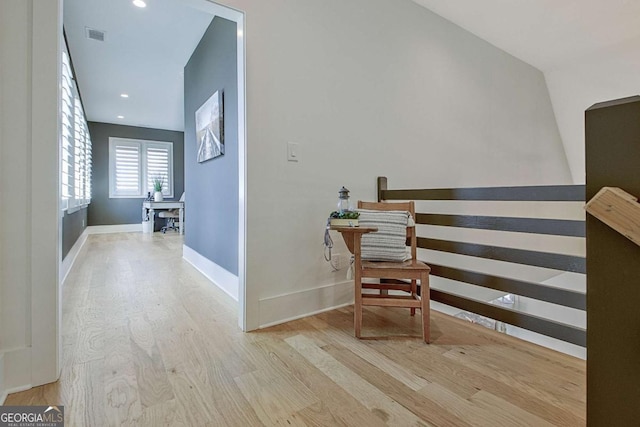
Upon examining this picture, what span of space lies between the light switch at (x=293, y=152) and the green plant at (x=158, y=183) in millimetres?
5795

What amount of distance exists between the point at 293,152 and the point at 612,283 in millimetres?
1613

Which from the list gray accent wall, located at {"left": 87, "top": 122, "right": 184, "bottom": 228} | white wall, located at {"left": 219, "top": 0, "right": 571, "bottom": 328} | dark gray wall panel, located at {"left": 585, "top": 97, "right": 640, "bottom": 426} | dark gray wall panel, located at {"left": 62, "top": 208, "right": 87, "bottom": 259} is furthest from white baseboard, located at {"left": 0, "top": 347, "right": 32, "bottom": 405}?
gray accent wall, located at {"left": 87, "top": 122, "right": 184, "bottom": 228}

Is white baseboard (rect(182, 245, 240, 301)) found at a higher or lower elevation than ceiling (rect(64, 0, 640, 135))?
lower

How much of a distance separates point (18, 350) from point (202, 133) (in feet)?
7.60

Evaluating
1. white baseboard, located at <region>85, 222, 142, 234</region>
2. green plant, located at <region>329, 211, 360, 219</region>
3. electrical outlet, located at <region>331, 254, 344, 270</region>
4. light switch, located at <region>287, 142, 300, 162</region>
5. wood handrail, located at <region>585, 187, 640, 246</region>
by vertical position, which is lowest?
white baseboard, located at <region>85, 222, 142, 234</region>

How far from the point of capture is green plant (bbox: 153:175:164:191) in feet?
21.8

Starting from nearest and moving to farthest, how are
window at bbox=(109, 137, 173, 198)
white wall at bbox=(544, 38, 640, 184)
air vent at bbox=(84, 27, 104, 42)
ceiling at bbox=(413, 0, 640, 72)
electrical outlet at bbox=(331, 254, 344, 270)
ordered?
electrical outlet at bbox=(331, 254, 344, 270), ceiling at bbox=(413, 0, 640, 72), air vent at bbox=(84, 27, 104, 42), white wall at bbox=(544, 38, 640, 184), window at bbox=(109, 137, 173, 198)

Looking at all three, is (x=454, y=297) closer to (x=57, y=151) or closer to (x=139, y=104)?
(x=57, y=151)

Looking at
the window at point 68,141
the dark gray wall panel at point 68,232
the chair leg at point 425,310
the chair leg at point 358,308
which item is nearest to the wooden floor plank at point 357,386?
the chair leg at point 358,308

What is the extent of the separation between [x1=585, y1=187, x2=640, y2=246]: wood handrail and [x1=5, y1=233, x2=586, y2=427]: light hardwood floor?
80 cm

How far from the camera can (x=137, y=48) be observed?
3.42m

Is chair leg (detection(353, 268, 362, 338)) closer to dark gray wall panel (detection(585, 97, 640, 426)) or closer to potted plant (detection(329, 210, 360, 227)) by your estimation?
potted plant (detection(329, 210, 360, 227))

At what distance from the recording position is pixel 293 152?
194cm

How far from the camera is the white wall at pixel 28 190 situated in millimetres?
1159
